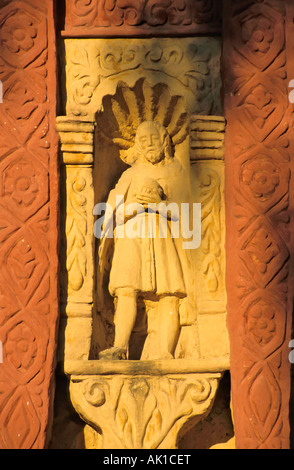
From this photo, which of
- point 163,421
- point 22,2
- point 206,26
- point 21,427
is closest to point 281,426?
point 163,421

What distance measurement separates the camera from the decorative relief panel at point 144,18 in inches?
252

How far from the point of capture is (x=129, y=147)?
671 centimetres

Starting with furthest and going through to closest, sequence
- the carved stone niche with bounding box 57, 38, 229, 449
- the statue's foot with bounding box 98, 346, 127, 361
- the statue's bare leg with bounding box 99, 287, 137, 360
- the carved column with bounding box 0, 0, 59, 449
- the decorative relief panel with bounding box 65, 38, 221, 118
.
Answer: the decorative relief panel with bounding box 65, 38, 221, 118 < the statue's bare leg with bounding box 99, 287, 137, 360 < the statue's foot with bounding box 98, 346, 127, 361 < the carved stone niche with bounding box 57, 38, 229, 449 < the carved column with bounding box 0, 0, 59, 449

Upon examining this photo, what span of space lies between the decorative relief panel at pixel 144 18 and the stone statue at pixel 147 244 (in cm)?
59

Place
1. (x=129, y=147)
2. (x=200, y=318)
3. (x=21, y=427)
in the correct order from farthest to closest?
(x=129, y=147) < (x=200, y=318) < (x=21, y=427)

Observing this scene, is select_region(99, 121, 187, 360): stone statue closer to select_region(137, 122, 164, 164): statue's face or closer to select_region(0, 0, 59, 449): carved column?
select_region(137, 122, 164, 164): statue's face

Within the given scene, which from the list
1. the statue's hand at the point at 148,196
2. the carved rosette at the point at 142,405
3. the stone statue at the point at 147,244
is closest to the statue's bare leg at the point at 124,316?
the stone statue at the point at 147,244

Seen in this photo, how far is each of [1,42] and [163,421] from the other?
7.92ft

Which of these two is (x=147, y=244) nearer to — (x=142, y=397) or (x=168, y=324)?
(x=168, y=324)

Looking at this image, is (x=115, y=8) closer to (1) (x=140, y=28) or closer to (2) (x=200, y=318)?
(1) (x=140, y=28)

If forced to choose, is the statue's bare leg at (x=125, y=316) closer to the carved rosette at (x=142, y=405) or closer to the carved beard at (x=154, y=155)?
the carved rosette at (x=142, y=405)

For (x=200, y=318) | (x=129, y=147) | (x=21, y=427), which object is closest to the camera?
(x=21, y=427)

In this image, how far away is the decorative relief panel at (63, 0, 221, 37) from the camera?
6402 millimetres

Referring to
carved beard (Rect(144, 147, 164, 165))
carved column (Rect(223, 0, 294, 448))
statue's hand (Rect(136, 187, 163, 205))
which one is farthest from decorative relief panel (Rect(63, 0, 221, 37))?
statue's hand (Rect(136, 187, 163, 205))
